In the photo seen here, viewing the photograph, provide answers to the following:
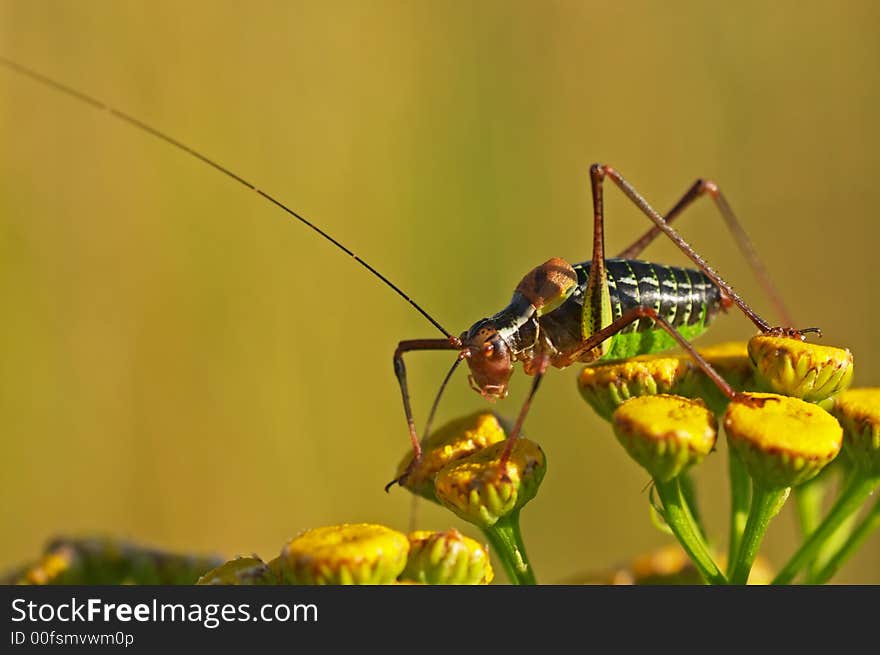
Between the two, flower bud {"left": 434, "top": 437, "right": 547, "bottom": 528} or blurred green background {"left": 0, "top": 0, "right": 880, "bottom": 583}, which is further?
blurred green background {"left": 0, "top": 0, "right": 880, "bottom": 583}

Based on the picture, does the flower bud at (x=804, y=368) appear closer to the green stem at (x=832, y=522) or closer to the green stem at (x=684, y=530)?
the green stem at (x=832, y=522)

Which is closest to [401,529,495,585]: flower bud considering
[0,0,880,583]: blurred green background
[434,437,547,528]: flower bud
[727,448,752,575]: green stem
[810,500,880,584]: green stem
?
[434,437,547,528]: flower bud

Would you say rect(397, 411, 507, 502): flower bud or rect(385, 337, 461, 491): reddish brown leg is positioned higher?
rect(385, 337, 461, 491): reddish brown leg

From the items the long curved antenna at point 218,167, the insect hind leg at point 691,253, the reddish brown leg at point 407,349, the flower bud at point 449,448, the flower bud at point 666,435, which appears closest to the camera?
the flower bud at point 666,435

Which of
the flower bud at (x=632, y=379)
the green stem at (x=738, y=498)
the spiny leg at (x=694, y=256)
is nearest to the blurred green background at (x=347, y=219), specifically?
the spiny leg at (x=694, y=256)

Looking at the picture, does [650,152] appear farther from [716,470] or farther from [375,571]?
[375,571]

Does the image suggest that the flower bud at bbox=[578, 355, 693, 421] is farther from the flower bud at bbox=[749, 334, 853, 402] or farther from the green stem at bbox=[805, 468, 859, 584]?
the green stem at bbox=[805, 468, 859, 584]

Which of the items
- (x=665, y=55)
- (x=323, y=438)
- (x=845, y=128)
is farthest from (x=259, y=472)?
(x=845, y=128)

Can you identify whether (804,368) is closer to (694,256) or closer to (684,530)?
(684,530)
